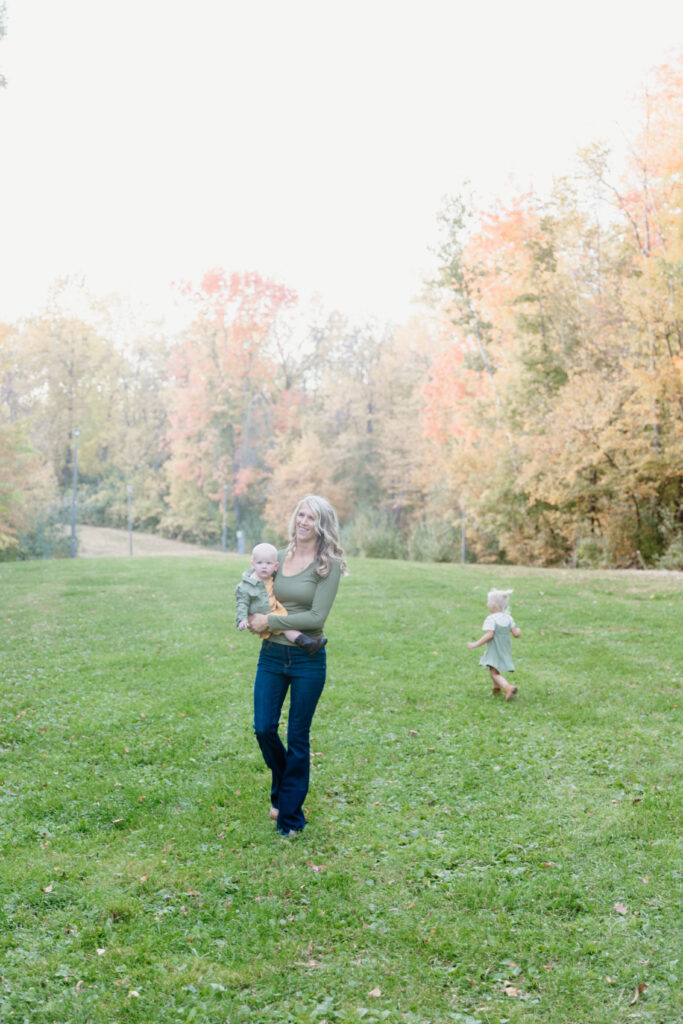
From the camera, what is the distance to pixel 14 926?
4.65 meters

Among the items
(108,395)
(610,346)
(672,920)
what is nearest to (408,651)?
(672,920)

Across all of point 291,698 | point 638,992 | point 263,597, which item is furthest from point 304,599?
point 638,992

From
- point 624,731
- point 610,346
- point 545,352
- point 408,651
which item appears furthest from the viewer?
point 545,352

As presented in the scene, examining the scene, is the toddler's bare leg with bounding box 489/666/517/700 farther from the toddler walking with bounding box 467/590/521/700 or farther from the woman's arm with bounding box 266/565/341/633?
the woman's arm with bounding box 266/565/341/633

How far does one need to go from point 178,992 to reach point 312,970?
73 centimetres

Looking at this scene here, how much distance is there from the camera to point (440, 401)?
138ft

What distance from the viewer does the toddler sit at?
5.52 meters

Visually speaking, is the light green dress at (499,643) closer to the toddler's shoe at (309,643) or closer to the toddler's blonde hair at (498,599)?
the toddler's blonde hair at (498,599)

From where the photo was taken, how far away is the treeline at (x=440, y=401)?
22375 mm

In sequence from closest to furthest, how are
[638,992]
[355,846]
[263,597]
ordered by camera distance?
1. [638,992]
2. [263,597]
3. [355,846]

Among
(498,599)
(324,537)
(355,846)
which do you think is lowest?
(355,846)

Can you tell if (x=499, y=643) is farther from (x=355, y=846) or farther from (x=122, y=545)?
(x=122, y=545)

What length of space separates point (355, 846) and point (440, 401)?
123 ft

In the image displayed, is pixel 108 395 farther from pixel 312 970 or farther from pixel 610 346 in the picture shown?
pixel 312 970
